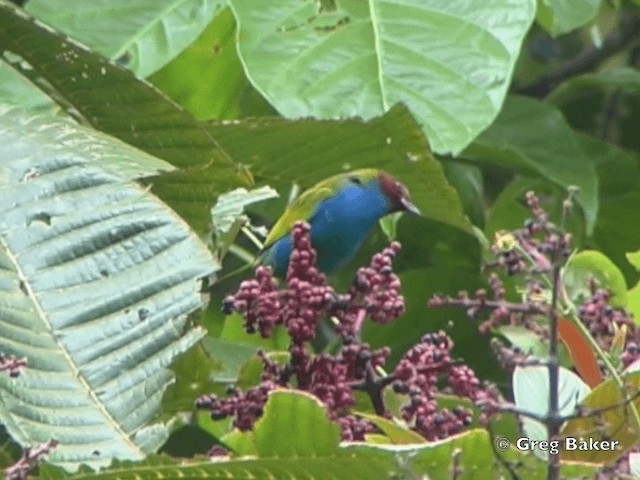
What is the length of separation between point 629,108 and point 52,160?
265 cm

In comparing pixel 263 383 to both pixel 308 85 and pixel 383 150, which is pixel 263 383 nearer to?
pixel 383 150

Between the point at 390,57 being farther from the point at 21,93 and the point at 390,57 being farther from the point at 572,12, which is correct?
the point at 572,12

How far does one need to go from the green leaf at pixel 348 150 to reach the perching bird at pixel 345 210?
1.55ft

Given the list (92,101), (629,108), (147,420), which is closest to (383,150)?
(92,101)

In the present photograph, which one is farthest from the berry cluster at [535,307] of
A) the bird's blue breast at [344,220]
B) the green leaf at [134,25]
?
the bird's blue breast at [344,220]

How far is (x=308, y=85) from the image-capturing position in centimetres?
154

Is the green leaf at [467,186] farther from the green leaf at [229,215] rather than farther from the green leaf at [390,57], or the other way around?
the green leaf at [229,215]

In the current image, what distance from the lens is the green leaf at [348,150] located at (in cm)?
141

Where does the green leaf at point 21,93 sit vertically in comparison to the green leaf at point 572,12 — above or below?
above

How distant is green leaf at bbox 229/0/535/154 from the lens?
149 cm

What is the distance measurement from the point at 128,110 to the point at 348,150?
0.22 metres

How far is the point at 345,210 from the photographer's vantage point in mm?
2361

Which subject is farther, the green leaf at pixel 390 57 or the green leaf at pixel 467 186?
the green leaf at pixel 467 186

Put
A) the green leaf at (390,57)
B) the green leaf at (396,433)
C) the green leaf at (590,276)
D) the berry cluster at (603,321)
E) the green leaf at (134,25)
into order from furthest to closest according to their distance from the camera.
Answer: the green leaf at (134,25) < the green leaf at (390,57) < the green leaf at (590,276) < the berry cluster at (603,321) < the green leaf at (396,433)
